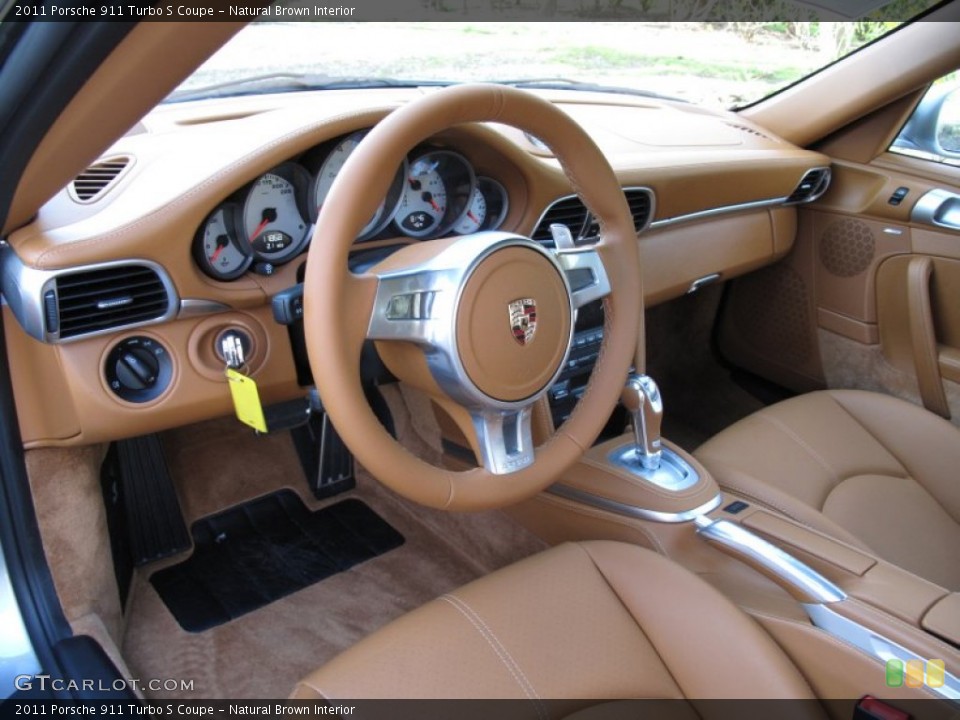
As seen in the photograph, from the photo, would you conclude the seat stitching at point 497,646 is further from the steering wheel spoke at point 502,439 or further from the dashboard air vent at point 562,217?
the dashboard air vent at point 562,217

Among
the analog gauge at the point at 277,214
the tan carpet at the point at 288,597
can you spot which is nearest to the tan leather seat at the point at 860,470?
the tan carpet at the point at 288,597

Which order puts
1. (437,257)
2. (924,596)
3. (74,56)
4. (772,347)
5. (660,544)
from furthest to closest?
(772,347) < (660,544) < (924,596) < (437,257) < (74,56)

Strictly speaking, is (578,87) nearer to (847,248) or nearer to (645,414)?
(847,248)

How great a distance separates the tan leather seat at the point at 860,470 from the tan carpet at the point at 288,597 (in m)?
0.56

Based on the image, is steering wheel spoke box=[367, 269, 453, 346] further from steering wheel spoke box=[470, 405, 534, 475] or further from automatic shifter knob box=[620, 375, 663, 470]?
automatic shifter knob box=[620, 375, 663, 470]

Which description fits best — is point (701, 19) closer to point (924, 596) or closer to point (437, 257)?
point (437, 257)

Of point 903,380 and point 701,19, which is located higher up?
point 701,19

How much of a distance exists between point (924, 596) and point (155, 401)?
4.59 feet

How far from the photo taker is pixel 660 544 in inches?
58.9

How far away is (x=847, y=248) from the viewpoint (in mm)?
2525

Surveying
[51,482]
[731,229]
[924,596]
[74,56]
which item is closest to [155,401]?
[51,482]

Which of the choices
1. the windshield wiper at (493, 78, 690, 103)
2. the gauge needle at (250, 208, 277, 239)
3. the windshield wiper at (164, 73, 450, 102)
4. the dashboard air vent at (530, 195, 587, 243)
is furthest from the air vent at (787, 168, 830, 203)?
the gauge needle at (250, 208, 277, 239)

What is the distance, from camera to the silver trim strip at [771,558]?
50.2 inches

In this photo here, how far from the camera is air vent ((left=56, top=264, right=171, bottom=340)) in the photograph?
130 cm
